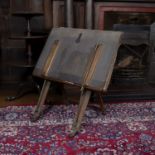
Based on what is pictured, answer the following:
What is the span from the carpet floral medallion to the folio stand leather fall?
0.44 feet

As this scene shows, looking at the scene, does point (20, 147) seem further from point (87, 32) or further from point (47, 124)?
point (87, 32)

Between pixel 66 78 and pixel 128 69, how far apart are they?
3.73 ft

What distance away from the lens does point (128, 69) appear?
3.51 meters

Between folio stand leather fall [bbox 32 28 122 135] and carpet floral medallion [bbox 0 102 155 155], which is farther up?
folio stand leather fall [bbox 32 28 122 135]

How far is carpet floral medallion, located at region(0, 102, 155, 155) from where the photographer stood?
7.27ft

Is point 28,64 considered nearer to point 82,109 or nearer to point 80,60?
point 80,60

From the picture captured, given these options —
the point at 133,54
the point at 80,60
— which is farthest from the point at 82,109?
the point at 133,54

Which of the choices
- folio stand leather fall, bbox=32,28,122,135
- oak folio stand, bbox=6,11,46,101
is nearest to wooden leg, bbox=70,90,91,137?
folio stand leather fall, bbox=32,28,122,135

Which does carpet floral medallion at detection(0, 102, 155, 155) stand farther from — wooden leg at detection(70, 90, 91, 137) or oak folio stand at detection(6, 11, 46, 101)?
oak folio stand at detection(6, 11, 46, 101)

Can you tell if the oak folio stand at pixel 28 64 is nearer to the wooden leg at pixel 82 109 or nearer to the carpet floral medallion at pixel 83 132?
the carpet floral medallion at pixel 83 132

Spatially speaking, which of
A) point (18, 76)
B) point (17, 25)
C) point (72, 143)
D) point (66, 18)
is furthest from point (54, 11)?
point (72, 143)

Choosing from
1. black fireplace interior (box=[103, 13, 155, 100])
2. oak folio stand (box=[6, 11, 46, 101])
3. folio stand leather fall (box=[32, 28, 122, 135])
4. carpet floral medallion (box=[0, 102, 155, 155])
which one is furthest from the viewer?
black fireplace interior (box=[103, 13, 155, 100])

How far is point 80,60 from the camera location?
8.43 ft

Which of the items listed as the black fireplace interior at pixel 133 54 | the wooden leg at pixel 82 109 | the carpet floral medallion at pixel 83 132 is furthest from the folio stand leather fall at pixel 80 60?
the black fireplace interior at pixel 133 54
